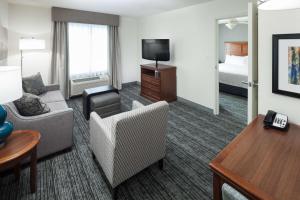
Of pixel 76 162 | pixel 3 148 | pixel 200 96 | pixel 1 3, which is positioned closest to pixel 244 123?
pixel 200 96

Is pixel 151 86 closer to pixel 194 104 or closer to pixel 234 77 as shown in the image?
pixel 194 104

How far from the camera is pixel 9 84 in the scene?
164cm

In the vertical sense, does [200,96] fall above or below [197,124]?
above

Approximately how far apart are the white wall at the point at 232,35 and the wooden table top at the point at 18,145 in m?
7.30

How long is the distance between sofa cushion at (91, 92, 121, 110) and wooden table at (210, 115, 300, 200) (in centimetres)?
284

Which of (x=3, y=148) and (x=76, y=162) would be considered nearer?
(x=3, y=148)

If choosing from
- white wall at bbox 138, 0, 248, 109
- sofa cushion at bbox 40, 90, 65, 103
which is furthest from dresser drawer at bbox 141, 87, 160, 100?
sofa cushion at bbox 40, 90, 65, 103

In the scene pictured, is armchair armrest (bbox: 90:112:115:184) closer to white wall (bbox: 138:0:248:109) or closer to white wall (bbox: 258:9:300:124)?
white wall (bbox: 258:9:300:124)

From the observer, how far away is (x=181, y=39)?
464 centimetres

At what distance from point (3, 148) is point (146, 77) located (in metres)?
3.80

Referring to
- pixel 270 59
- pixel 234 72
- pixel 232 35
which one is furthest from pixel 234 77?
pixel 270 59

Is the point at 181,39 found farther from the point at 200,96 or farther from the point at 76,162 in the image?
the point at 76,162

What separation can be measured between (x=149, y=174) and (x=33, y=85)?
120 inches

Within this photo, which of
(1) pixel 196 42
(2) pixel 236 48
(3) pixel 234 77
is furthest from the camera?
(2) pixel 236 48
